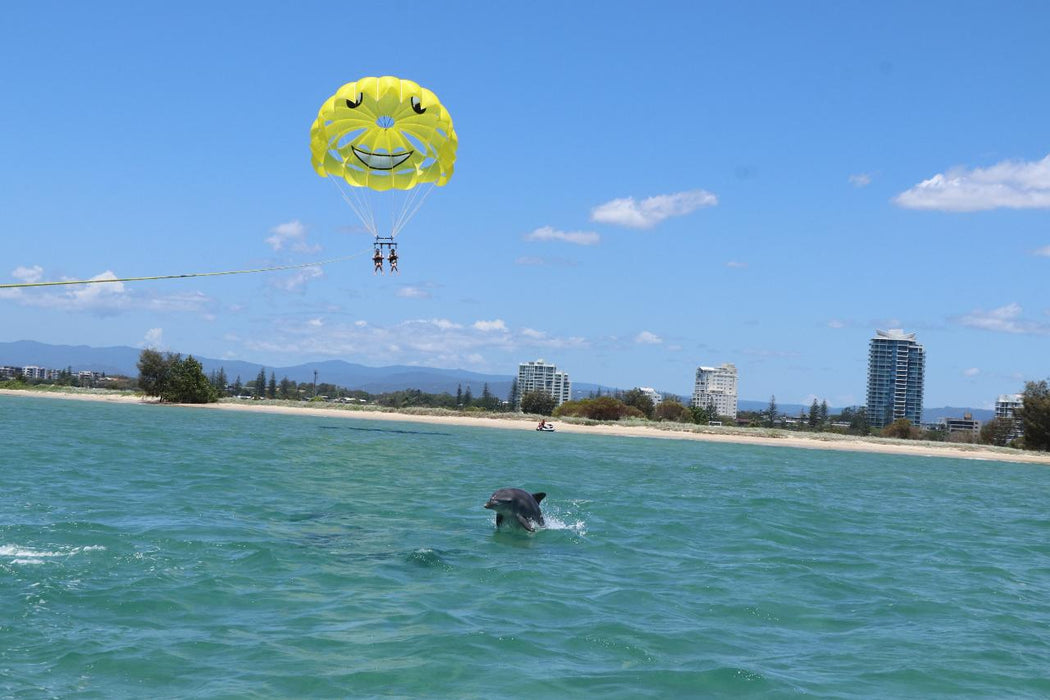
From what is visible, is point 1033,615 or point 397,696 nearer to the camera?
point 397,696

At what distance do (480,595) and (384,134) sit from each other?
1936 cm

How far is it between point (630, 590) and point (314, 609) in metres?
4.84

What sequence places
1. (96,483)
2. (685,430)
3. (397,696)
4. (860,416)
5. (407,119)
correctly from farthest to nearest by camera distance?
(860,416), (685,430), (407,119), (96,483), (397,696)

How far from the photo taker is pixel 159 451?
3641 centimetres

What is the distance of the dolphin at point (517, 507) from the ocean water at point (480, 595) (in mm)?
552

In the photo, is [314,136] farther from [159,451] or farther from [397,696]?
[397,696]

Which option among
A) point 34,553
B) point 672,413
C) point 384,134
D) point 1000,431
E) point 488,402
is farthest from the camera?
point 488,402

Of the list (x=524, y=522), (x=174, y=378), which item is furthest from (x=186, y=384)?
(x=524, y=522)

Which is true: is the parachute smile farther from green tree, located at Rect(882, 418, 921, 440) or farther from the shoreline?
green tree, located at Rect(882, 418, 921, 440)

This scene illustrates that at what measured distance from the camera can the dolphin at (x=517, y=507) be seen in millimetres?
17172

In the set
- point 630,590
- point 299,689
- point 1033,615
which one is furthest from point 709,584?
point 299,689

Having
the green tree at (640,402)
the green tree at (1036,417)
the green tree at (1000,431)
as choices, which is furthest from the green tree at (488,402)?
the green tree at (1036,417)

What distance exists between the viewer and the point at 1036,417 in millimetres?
94000

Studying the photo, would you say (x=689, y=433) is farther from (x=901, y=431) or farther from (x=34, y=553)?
(x=34, y=553)
